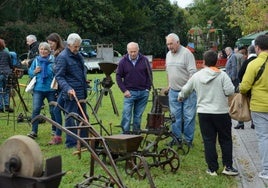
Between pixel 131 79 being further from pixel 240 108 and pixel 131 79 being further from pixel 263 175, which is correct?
pixel 263 175

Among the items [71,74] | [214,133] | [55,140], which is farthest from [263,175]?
[55,140]

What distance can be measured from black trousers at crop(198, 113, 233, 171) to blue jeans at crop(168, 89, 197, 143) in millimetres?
1813

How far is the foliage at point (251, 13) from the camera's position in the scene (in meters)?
22.2

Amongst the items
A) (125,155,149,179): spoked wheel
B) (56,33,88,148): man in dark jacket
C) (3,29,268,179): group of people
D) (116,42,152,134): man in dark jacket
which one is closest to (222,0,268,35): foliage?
(3,29,268,179): group of people

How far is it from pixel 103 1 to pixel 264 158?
4514cm

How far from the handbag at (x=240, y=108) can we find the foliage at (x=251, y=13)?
15.5 m

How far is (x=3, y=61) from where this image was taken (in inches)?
484

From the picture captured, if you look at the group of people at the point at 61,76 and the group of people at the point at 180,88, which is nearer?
the group of people at the point at 180,88

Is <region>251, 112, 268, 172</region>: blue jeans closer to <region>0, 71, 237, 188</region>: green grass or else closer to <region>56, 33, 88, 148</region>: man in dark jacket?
<region>0, 71, 237, 188</region>: green grass

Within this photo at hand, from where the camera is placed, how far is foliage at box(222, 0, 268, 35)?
72.9 feet

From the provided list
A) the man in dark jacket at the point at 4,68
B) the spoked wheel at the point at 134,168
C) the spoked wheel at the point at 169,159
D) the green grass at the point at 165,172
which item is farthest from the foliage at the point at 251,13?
the spoked wheel at the point at 134,168

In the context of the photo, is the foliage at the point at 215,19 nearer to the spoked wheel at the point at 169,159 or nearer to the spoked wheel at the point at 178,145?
the spoked wheel at the point at 178,145

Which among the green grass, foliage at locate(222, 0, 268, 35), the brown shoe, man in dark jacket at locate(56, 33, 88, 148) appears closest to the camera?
the green grass

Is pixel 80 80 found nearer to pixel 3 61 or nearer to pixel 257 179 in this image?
pixel 257 179
